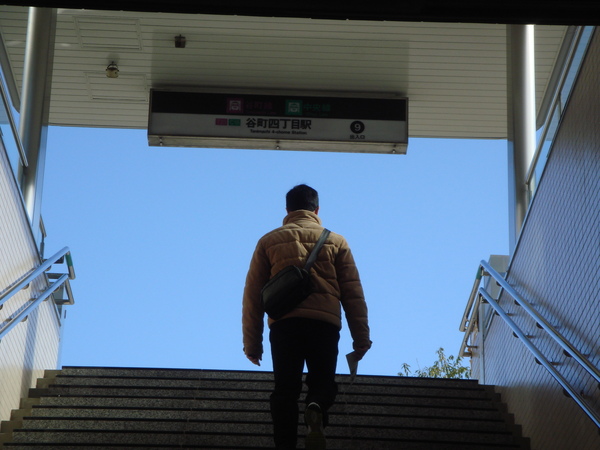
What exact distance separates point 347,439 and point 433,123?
21.5 ft

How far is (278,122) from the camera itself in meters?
11.1

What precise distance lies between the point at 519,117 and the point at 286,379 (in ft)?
17.3

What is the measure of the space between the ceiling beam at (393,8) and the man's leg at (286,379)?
1792 mm

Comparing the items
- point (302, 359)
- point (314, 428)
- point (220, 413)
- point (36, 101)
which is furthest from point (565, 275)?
point (36, 101)

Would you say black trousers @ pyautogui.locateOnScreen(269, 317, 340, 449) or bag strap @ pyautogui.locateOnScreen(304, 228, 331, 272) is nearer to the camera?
black trousers @ pyautogui.locateOnScreen(269, 317, 340, 449)

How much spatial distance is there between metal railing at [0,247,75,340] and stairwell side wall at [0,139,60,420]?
8 centimetres

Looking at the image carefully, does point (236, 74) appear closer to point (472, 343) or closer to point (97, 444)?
point (472, 343)

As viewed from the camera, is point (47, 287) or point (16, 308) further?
point (47, 287)

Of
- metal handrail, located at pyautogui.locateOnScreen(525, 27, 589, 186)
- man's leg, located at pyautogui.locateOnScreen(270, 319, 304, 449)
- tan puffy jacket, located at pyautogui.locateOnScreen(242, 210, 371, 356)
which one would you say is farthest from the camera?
metal handrail, located at pyautogui.locateOnScreen(525, 27, 589, 186)

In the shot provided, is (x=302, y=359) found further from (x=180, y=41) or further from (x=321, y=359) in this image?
(x=180, y=41)

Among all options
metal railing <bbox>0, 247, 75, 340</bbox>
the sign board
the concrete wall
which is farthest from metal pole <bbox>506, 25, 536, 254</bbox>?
metal railing <bbox>0, 247, 75, 340</bbox>

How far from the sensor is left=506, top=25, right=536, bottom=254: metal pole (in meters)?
9.23

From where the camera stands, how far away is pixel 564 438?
20.5 ft

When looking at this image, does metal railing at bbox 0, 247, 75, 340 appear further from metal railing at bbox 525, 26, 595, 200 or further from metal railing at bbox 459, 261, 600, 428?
metal railing at bbox 525, 26, 595, 200
